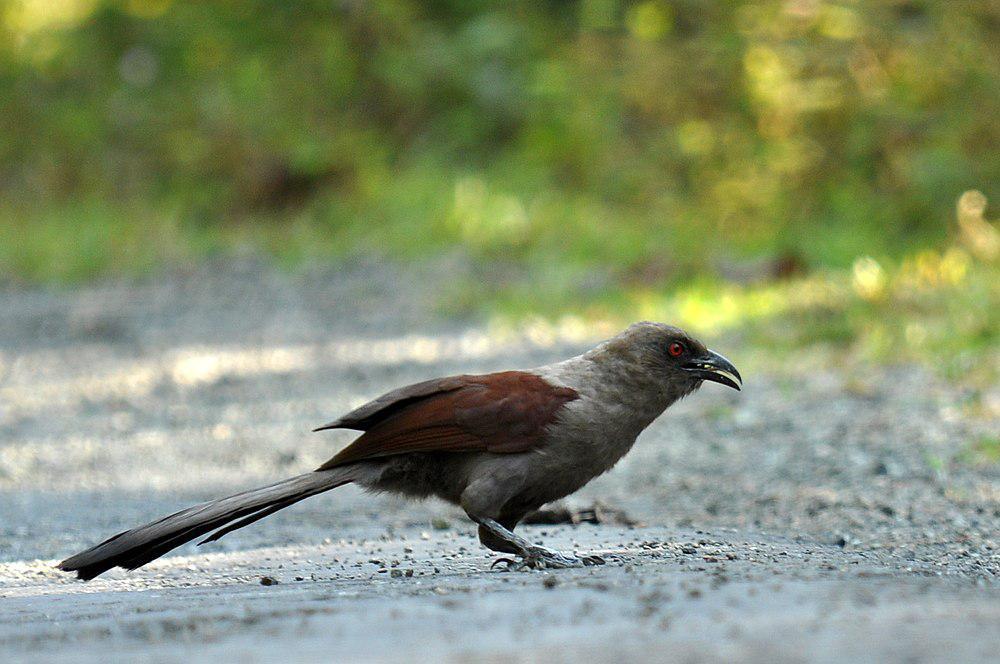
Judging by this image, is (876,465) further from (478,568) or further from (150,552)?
(150,552)

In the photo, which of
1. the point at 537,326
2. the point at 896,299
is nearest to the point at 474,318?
the point at 537,326

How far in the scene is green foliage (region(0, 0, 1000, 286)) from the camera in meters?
12.8

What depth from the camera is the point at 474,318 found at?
470 inches

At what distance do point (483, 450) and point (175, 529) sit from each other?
A: 3.22ft

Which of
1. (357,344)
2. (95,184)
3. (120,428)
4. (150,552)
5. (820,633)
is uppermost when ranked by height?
(95,184)

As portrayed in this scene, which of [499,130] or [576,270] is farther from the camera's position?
[499,130]

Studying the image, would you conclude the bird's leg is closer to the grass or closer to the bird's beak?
the bird's beak

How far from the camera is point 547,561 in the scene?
4.26 metres

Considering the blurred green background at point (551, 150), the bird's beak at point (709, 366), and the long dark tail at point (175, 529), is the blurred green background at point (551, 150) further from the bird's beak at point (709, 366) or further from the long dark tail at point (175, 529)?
the long dark tail at point (175, 529)

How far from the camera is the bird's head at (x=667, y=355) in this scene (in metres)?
4.80

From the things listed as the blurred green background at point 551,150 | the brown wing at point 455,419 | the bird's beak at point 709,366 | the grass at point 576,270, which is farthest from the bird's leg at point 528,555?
the blurred green background at point 551,150

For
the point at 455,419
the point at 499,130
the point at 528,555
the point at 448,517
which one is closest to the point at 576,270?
the point at 499,130

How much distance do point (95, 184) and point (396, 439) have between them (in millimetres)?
17013

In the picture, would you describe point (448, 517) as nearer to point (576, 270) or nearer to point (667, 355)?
point (667, 355)
